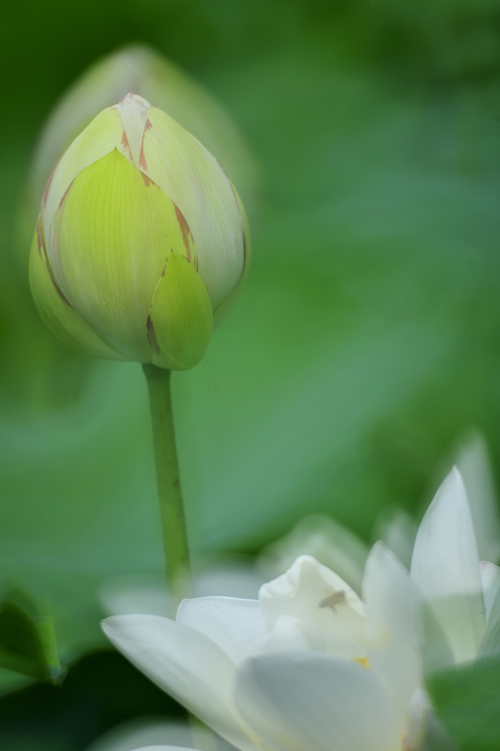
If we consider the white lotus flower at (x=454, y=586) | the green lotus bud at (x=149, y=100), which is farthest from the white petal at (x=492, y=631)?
the green lotus bud at (x=149, y=100)

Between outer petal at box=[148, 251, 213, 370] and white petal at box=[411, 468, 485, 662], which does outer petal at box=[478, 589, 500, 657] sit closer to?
white petal at box=[411, 468, 485, 662]

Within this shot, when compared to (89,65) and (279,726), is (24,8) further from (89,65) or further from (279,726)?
(279,726)

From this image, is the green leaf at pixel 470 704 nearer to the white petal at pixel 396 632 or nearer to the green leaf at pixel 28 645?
the white petal at pixel 396 632

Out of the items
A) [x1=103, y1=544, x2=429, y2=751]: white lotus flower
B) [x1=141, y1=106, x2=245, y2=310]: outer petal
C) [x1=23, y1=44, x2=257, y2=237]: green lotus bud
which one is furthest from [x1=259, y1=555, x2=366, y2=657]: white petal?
[x1=23, y1=44, x2=257, y2=237]: green lotus bud

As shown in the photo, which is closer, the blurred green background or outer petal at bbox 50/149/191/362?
outer petal at bbox 50/149/191/362

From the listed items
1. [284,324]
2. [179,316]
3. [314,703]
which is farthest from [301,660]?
[284,324]

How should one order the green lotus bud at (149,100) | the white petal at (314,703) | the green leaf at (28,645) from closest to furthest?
the white petal at (314,703) → the green leaf at (28,645) → the green lotus bud at (149,100)
